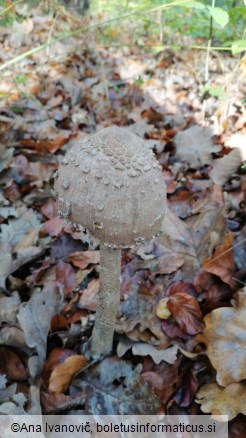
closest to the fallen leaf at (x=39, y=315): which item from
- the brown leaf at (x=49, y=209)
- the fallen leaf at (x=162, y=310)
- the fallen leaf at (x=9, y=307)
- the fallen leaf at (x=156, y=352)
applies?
the fallen leaf at (x=9, y=307)

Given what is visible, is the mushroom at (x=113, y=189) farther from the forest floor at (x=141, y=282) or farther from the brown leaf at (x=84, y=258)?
the brown leaf at (x=84, y=258)

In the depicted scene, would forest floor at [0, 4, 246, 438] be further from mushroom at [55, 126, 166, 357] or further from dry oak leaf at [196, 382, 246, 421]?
mushroom at [55, 126, 166, 357]

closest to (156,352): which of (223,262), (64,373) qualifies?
(64,373)

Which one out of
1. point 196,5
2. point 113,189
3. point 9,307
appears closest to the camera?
point 113,189

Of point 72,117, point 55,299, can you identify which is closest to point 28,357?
point 55,299

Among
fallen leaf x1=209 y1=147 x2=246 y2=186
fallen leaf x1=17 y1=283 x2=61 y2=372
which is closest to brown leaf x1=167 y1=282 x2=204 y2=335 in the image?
fallen leaf x1=17 y1=283 x2=61 y2=372

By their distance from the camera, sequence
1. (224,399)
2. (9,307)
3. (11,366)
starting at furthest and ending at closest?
(9,307) → (11,366) → (224,399)

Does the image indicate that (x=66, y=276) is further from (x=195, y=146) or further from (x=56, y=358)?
(x=195, y=146)

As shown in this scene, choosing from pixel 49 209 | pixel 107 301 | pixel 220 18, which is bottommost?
pixel 49 209
